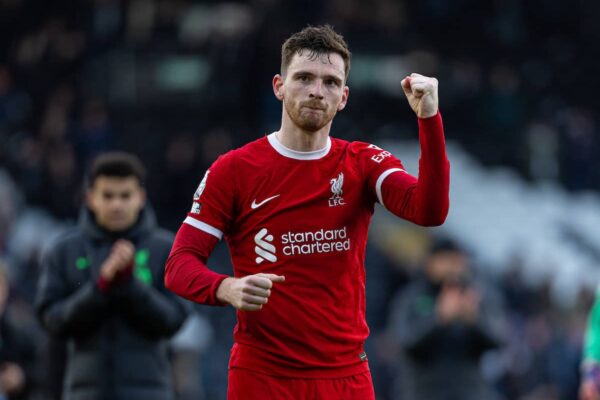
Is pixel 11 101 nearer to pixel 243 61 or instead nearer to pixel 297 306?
pixel 243 61

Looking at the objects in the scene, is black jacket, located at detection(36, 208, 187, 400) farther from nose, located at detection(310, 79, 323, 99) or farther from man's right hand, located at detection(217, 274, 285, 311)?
man's right hand, located at detection(217, 274, 285, 311)

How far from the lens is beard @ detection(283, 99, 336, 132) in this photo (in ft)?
18.5

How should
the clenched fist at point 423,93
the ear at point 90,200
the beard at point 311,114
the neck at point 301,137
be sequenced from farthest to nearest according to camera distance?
the ear at point 90,200 < the neck at point 301,137 < the beard at point 311,114 < the clenched fist at point 423,93

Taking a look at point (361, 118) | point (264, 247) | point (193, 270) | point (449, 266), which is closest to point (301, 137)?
point (264, 247)

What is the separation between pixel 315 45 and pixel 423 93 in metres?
0.57

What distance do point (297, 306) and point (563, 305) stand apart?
43.5 ft

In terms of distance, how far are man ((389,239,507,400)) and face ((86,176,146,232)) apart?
2.86 metres

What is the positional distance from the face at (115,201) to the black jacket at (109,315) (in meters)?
0.05

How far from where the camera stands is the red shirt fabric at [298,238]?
555 cm

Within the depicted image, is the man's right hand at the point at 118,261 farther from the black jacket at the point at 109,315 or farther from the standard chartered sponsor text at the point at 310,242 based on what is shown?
the standard chartered sponsor text at the point at 310,242

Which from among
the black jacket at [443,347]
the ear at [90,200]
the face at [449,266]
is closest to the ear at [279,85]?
the ear at [90,200]

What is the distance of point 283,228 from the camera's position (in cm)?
562

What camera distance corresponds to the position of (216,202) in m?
5.65

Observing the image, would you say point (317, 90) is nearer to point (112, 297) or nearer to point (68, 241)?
point (112, 297)
